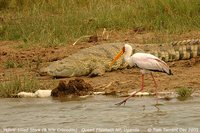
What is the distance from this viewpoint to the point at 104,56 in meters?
11.0

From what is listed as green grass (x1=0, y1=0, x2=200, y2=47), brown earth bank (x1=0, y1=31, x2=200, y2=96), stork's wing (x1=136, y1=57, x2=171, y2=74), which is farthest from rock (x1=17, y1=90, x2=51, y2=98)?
green grass (x1=0, y1=0, x2=200, y2=47)

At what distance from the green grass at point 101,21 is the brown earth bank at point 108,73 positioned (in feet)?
0.74

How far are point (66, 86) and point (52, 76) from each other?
49.1 inches

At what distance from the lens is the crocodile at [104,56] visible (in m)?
10.3

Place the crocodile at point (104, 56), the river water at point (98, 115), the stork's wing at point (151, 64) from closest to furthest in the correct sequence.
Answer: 1. the river water at point (98, 115)
2. the stork's wing at point (151, 64)
3. the crocodile at point (104, 56)

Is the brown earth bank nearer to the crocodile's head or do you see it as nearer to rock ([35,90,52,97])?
the crocodile's head

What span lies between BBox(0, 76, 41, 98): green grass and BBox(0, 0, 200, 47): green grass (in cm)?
283

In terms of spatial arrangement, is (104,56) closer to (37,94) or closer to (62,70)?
(62,70)

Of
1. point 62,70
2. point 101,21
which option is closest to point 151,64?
point 62,70

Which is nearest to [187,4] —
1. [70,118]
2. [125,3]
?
[125,3]

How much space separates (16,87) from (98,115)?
1.72m

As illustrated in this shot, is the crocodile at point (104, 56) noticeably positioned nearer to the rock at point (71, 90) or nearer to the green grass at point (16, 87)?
the green grass at point (16, 87)

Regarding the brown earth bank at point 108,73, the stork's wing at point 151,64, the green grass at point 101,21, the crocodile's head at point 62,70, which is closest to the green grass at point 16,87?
the brown earth bank at point 108,73

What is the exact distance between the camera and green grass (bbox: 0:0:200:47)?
1227 cm
